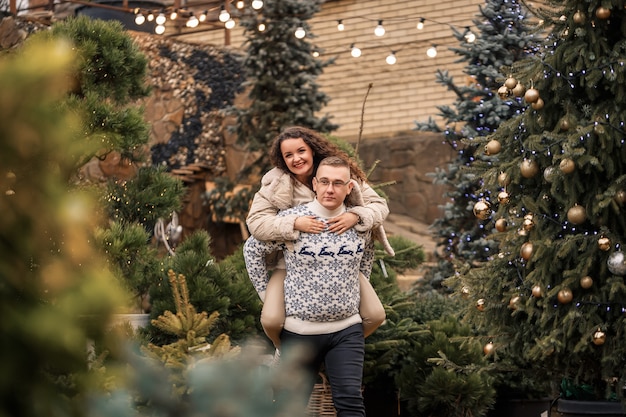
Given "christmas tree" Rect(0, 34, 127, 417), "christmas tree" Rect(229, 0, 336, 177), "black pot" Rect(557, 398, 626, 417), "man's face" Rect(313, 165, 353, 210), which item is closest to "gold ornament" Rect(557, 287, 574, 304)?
"black pot" Rect(557, 398, 626, 417)

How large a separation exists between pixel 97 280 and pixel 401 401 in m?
6.42

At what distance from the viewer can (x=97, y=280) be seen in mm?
560

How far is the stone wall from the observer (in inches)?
613

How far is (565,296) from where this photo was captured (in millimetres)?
4812

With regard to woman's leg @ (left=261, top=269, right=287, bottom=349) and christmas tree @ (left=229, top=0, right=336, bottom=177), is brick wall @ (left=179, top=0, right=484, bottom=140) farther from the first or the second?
woman's leg @ (left=261, top=269, right=287, bottom=349)

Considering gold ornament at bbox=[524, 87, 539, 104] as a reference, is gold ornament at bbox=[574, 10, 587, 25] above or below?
above

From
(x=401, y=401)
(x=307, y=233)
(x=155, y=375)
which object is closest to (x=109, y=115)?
(x=307, y=233)

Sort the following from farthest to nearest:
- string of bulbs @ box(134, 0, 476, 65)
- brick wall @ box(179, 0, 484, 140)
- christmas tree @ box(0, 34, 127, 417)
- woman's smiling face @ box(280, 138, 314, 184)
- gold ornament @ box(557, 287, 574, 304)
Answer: brick wall @ box(179, 0, 484, 140)
string of bulbs @ box(134, 0, 476, 65)
gold ornament @ box(557, 287, 574, 304)
woman's smiling face @ box(280, 138, 314, 184)
christmas tree @ box(0, 34, 127, 417)

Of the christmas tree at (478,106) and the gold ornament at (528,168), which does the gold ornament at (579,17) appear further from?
the christmas tree at (478,106)

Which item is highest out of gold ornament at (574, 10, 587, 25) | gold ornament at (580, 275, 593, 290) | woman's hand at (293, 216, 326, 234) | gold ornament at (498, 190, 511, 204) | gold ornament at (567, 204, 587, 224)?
gold ornament at (574, 10, 587, 25)

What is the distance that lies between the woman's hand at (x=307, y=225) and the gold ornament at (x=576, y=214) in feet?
4.23

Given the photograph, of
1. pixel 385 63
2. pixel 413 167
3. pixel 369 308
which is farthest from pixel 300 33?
pixel 369 308

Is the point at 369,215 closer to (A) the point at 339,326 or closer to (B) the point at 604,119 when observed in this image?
(A) the point at 339,326

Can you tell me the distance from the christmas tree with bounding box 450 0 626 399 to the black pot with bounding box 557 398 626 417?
8 cm
